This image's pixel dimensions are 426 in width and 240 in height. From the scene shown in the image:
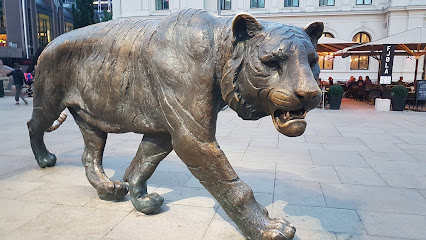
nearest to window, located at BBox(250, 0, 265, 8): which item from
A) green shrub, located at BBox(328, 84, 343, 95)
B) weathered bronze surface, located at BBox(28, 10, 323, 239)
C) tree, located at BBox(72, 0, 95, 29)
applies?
tree, located at BBox(72, 0, 95, 29)

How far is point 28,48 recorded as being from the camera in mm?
39062

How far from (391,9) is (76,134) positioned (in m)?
25.8

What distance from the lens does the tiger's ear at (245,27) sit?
2.09 metres

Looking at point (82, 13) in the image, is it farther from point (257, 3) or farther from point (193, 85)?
point (193, 85)

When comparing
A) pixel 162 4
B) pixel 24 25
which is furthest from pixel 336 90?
pixel 24 25

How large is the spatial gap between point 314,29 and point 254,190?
83.8 inches

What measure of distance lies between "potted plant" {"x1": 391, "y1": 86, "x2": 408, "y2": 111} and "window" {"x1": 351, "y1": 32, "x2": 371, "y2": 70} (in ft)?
53.9

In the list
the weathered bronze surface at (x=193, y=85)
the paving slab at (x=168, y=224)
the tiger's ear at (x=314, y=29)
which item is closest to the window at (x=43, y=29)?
the weathered bronze surface at (x=193, y=85)

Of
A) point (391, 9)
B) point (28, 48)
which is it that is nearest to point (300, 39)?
point (391, 9)

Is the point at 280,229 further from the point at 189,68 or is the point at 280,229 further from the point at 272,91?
the point at 189,68

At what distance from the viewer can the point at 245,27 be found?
2146mm

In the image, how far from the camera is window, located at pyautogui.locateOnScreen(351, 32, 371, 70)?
90.0ft

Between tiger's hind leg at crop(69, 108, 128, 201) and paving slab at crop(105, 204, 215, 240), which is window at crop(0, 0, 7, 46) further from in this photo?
paving slab at crop(105, 204, 215, 240)

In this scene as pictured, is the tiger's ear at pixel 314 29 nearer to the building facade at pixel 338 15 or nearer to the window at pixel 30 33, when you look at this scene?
the building facade at pixel 338 15
